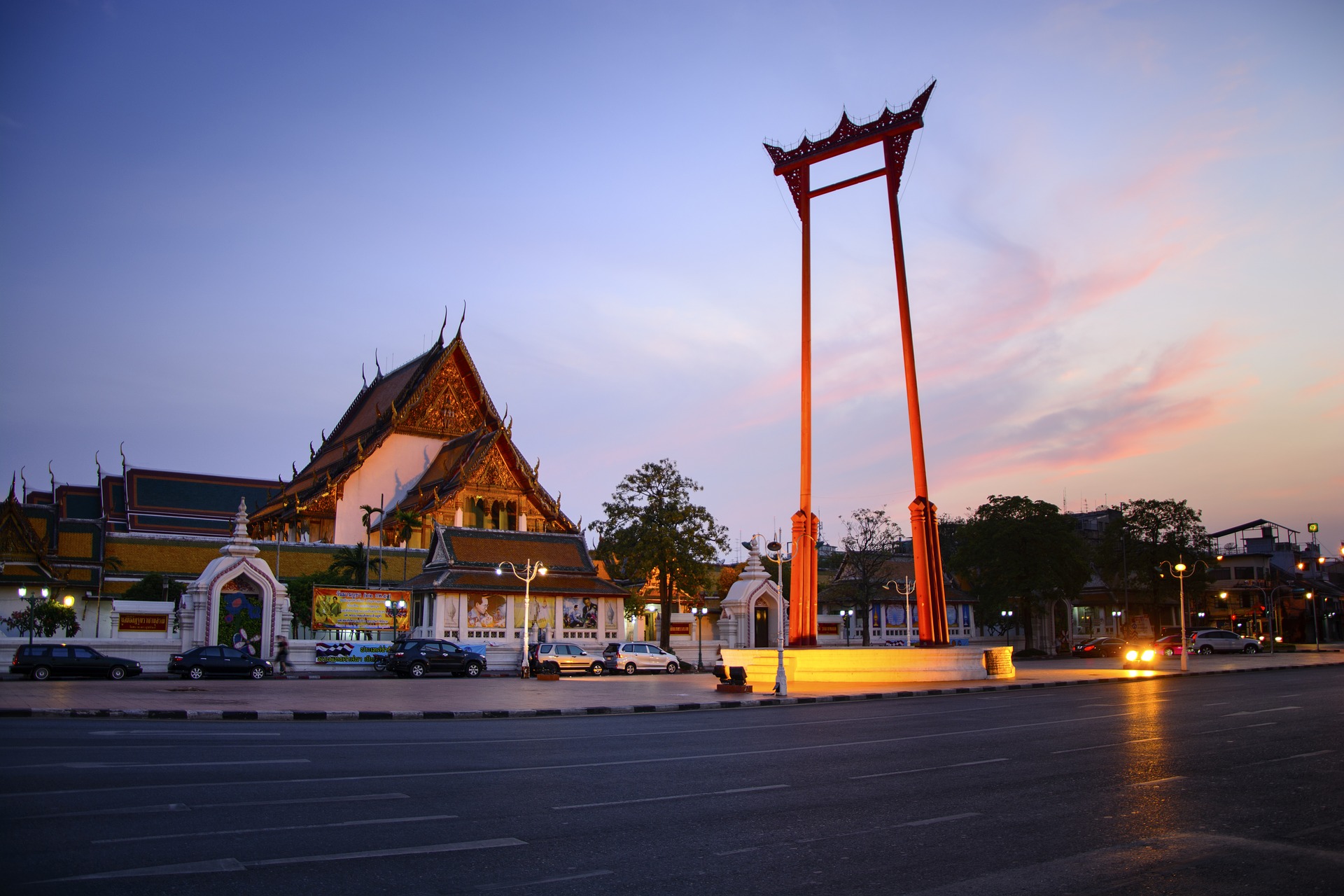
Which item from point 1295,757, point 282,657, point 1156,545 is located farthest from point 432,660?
point 1156,545

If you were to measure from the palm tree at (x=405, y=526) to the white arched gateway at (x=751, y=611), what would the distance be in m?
16.3

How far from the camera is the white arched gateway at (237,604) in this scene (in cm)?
3738

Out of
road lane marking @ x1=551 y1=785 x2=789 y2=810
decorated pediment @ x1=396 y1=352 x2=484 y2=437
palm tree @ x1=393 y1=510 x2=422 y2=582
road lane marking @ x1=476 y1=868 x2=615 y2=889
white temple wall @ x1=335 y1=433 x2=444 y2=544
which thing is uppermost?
decorated pediment @ x1=396 y1=352 x2=484 y2=437

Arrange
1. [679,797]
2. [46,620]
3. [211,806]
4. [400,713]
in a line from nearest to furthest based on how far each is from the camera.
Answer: [211,806] < [679,797] < [400,713] < [46,620]

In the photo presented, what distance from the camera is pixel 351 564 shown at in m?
48.9

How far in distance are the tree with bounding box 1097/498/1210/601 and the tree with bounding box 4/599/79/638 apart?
192ft

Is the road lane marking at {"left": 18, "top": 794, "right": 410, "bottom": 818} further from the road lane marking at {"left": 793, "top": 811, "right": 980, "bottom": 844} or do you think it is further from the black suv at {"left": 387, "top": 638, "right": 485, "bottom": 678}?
the black suv at {"left": 387, "top": 638, "right": 485, "bottom": 678}

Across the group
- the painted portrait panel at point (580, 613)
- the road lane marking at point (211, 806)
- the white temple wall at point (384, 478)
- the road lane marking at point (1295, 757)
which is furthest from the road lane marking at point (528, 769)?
the white temple wall at point (384, 478)

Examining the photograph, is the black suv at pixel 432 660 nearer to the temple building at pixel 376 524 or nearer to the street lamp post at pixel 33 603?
the temple building at pixel 376 524

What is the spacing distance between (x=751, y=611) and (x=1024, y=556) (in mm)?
18669

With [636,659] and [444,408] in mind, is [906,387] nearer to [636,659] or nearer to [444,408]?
[636,659]

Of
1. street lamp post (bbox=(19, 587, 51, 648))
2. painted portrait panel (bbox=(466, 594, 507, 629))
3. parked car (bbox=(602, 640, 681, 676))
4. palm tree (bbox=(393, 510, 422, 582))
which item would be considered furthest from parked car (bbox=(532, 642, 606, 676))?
street lamp post (bbox=(19, 587, 51, 648))

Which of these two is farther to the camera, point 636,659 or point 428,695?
point 636,659

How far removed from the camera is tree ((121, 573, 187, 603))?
1834 inches
